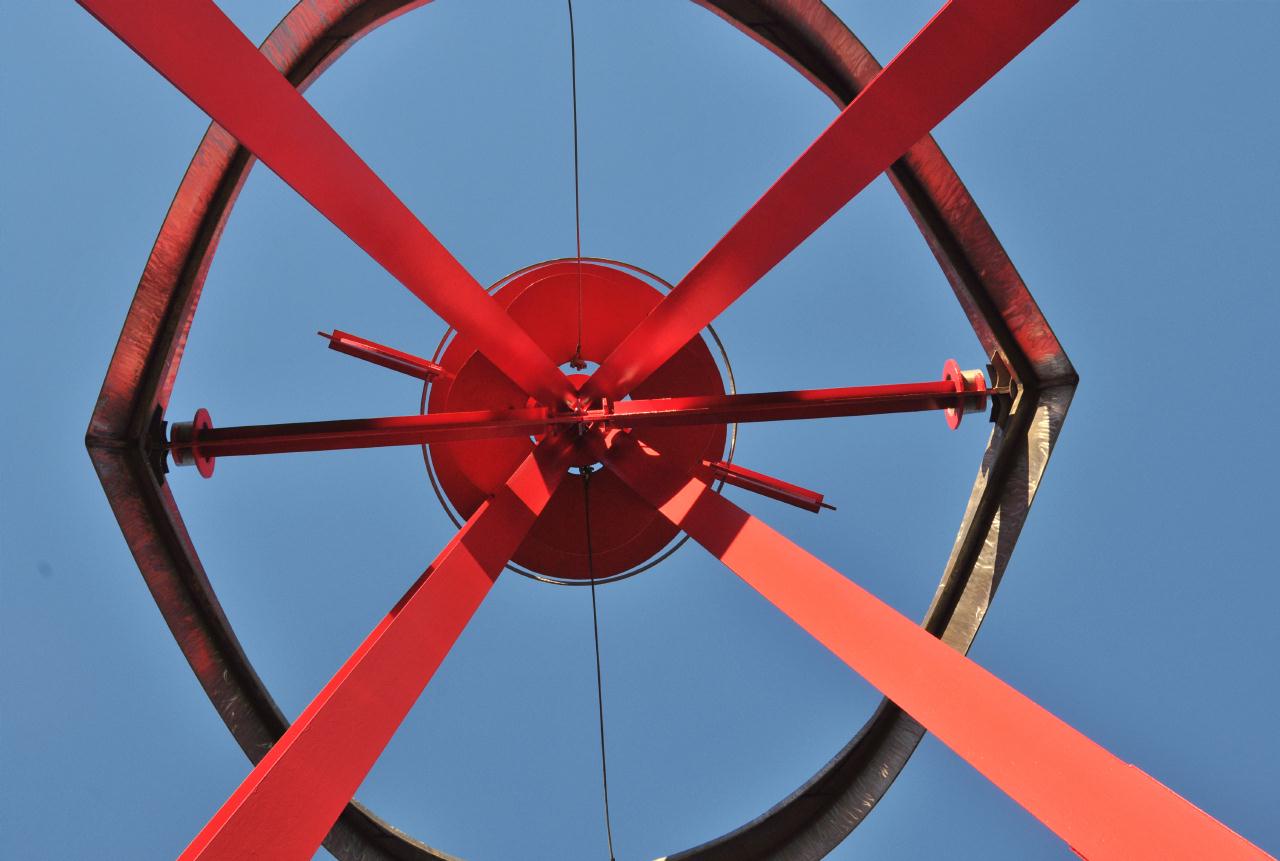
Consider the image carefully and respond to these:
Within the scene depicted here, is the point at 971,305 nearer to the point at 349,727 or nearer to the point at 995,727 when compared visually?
the point at 995,727

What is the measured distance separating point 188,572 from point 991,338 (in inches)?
301

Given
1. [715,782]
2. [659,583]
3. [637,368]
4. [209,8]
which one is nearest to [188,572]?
[637,368]

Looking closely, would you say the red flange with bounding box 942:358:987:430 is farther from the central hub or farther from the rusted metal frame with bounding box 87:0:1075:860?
the central hub

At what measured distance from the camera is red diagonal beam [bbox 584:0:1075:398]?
4117 mm

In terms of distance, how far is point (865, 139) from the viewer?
4863 mm

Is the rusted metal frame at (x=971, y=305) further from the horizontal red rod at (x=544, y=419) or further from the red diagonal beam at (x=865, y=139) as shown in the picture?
the red diagonal beam at (x=865, y=139)

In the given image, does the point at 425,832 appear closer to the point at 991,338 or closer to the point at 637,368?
the point at 637,368

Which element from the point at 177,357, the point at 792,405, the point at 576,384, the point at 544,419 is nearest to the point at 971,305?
the point at 792,405

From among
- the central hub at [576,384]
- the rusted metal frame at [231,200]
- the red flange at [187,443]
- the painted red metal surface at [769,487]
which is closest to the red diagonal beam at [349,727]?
the red flange at [187,443]

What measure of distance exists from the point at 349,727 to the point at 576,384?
646 cm

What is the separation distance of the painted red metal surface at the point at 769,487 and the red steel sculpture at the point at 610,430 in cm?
4

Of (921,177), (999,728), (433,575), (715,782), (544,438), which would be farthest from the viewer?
(715,782)

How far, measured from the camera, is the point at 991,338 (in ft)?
25.8

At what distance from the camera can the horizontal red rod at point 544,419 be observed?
23.0ft
